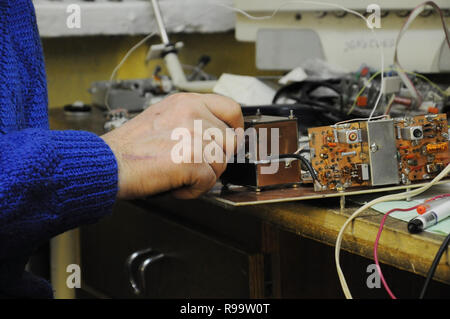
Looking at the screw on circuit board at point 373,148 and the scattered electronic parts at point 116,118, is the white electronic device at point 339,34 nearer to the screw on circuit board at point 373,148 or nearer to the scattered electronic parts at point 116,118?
the scattered electronic parts at point 116,118

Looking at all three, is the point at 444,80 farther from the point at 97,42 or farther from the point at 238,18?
the point at 97,42

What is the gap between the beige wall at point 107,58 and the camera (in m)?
1.76

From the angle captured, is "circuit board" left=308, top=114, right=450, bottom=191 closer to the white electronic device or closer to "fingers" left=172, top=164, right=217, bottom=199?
"fingers" left=172, top=164, right=217, bottom=199

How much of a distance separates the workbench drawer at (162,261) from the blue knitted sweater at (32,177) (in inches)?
10.2

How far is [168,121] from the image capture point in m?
0.65

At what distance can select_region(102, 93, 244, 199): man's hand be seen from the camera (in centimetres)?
62

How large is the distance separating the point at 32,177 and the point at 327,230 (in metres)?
0.28

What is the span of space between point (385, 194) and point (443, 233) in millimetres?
129

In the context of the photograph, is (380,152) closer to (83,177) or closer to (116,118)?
(83,177)

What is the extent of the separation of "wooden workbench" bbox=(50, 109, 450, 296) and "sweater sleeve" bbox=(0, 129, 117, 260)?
145 mm

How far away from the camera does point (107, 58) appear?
1.81 metres

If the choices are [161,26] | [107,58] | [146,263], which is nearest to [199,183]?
[146,263]

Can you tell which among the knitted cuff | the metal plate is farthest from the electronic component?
the knitted cuff
